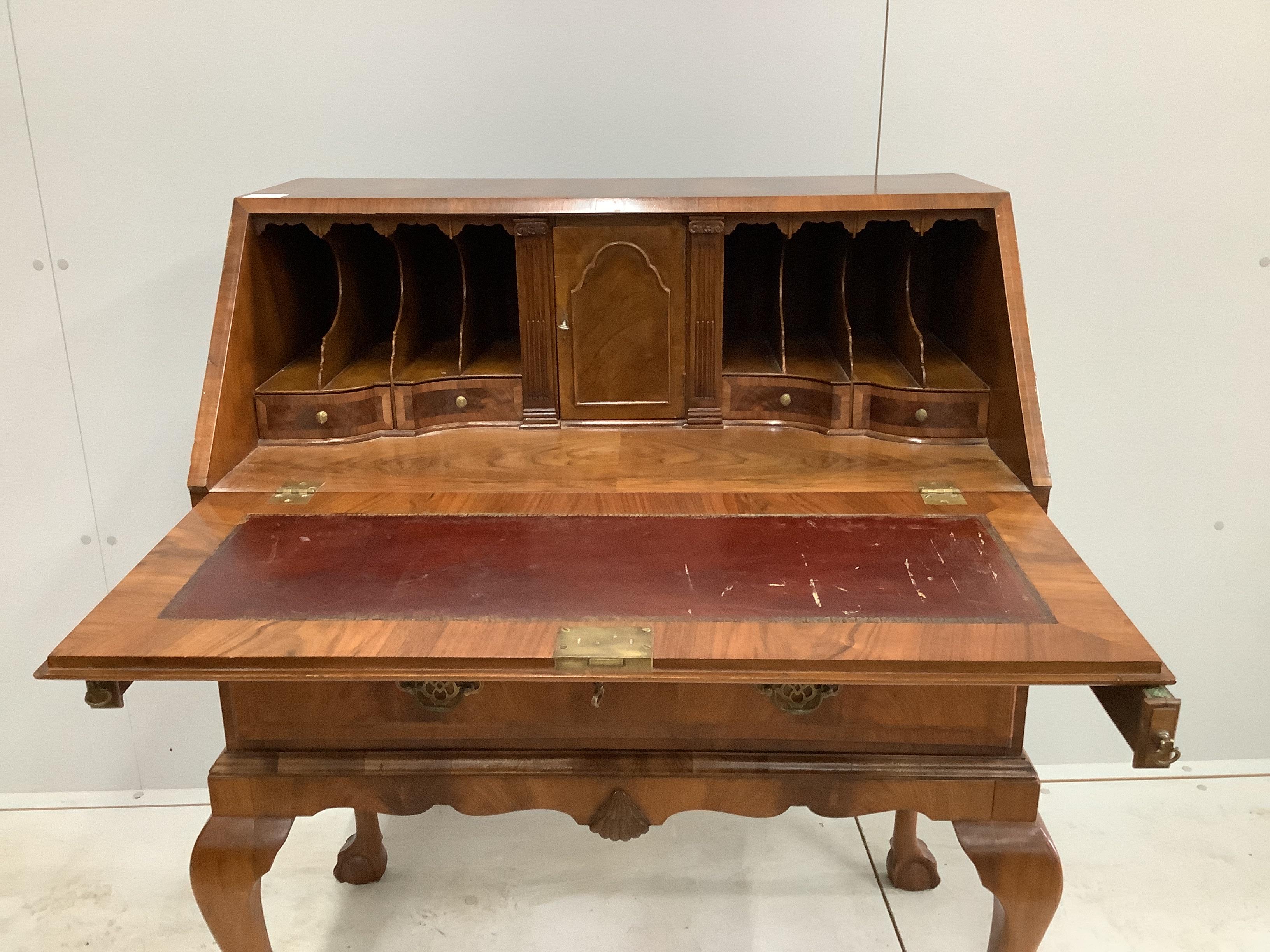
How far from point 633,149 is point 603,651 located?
1.35 m

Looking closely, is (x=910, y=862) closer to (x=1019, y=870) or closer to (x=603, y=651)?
(x=1019, y=870)

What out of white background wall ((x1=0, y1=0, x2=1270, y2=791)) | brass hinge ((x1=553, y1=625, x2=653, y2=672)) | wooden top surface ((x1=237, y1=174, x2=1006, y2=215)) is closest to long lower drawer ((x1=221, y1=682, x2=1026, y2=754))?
brass hinge ((x1=553, y1=625, x2=653, y2=672))

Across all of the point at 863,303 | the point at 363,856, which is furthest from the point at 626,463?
the point at 363,856

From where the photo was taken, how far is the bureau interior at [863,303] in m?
1.68

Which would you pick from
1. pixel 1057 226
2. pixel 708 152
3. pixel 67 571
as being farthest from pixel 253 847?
pixel 1057 226

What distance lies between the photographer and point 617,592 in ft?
4.06

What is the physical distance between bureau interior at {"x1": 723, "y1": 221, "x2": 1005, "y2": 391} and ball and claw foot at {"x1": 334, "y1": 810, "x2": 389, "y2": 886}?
48.4 inches

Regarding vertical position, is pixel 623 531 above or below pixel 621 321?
below

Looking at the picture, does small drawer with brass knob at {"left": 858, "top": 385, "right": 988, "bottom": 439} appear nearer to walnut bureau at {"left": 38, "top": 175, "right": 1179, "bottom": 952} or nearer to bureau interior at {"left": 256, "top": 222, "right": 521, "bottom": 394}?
walnut bureau at {"left": 38, "top": 175, "right": 1179, "bottom": 952}

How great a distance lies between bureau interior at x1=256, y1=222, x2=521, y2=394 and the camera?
1.70 meters

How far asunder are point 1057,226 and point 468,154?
1.25 meters

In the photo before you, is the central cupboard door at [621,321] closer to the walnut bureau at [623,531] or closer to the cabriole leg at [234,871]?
the walnut bureau at [623,531]

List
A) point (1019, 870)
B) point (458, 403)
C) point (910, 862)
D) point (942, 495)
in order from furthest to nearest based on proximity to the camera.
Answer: point (910, 862), point (458, 403), point (942, 495), point (1019, 870)

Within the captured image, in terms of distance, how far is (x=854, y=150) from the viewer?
2.16 metres
